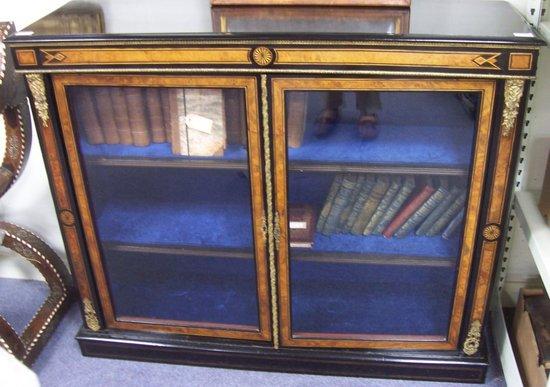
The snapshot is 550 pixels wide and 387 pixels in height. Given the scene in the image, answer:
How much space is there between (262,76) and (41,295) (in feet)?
4.03

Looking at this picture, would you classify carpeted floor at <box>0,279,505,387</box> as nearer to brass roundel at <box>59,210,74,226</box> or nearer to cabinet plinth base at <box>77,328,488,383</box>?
cabinet plinth base at <box>77,328,488,383</box>

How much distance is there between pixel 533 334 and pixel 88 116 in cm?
122

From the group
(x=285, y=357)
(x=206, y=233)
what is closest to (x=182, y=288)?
(x=206, y=233)

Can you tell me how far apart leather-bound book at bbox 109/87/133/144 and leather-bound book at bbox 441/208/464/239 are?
80 centimetres

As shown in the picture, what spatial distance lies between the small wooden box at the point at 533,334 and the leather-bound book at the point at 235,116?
2.86ft

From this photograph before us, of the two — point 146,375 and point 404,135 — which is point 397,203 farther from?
point 146,375

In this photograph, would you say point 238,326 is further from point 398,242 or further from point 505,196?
point 505,196

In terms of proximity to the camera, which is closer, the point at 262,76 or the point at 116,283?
the point at 262,76

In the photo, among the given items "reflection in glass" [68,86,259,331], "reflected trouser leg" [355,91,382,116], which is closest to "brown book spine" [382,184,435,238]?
"reflected trouser leg" [355,91,382,116]

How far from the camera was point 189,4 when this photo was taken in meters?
1.49

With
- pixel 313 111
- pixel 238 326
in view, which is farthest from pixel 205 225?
pixel 313 111

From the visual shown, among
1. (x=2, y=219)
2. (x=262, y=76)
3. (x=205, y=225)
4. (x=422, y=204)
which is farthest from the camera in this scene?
(x=2, y=219)

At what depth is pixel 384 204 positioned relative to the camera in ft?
4.89

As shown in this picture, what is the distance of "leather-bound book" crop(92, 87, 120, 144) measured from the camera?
54.2 inches
